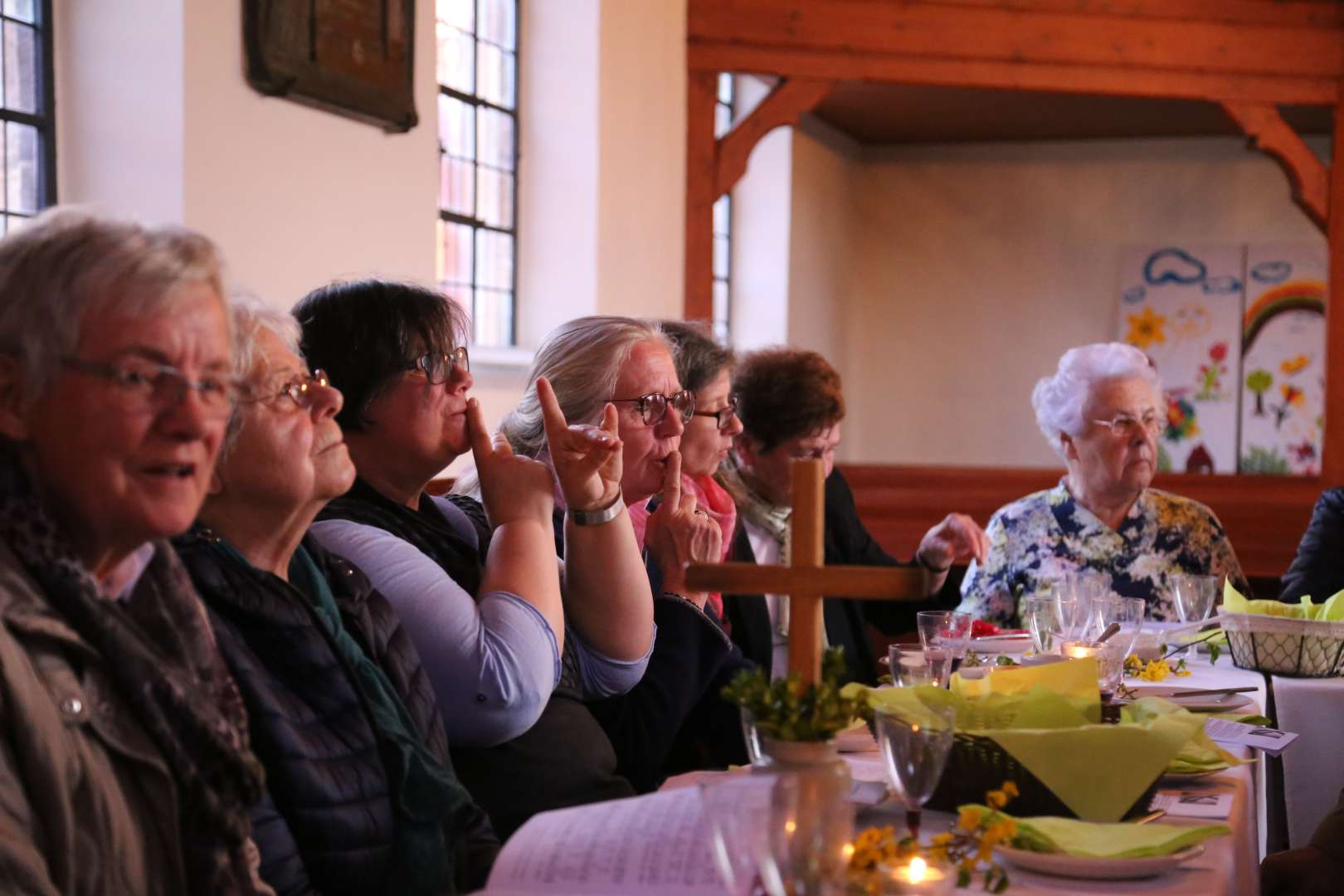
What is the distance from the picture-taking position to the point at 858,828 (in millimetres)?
1617

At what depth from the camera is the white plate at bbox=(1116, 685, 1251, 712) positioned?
2.36 meters

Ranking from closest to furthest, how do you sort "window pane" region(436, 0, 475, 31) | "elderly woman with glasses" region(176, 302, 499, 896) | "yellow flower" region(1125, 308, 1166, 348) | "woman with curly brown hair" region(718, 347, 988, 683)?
"elderly woman with glasses" region(176, 302, 499, 896)
"woman with curly brown hair" region(718, 347, 988, 683)
"window pane" region(436, 0, 475, 31)
"yellow flower" region(1125, 308, 1166, 348)

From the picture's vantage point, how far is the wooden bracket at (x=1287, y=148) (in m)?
7.90

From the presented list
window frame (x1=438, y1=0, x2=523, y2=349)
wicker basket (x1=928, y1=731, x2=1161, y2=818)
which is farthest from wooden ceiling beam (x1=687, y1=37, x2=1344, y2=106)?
wicker basket (x1=928, y1=731, x2=1161, y2=818)

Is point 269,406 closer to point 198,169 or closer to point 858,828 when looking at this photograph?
point 858,828

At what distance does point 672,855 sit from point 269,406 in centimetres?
81

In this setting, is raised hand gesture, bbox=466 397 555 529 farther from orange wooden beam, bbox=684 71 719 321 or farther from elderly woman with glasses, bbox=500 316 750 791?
orange wooden beam, bbox=684 71 719 321

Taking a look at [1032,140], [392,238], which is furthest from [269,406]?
[1032,140]

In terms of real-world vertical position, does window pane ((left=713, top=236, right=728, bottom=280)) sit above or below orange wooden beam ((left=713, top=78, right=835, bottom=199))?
below

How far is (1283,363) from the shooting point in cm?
1058

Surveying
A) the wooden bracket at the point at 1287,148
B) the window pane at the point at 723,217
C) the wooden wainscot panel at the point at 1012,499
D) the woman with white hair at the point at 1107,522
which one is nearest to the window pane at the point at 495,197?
the wooden wainscot panel at the point at 1012,499

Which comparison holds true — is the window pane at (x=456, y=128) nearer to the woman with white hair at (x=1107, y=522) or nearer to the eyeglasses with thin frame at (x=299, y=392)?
the woman with white hair at (x=1107, y=522)

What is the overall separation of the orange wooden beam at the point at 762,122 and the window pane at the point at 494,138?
1317 millimetres

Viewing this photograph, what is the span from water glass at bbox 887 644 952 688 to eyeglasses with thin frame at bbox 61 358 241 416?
107 cm
